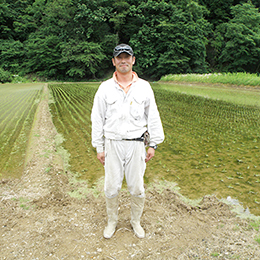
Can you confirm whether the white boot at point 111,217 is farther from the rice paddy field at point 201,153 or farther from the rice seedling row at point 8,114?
the rice seedling row at point 8,114

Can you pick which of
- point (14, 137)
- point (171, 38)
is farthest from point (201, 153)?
point (171, 38)

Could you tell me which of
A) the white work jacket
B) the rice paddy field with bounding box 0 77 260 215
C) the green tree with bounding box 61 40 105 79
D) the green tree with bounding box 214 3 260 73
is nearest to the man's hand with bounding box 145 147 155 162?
the white work jacket

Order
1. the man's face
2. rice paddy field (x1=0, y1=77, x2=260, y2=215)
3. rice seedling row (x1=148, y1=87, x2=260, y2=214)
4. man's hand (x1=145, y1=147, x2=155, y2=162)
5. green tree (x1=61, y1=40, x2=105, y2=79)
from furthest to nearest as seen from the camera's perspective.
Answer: green tree (x1=61, y1=40, x2=105, y2=79) < rice paddy field (x1=0, y1=77, x2=260, y2=215) < rice seedling row (x1=148, y1=87, x2=260, y2=214) < man's hand (x1=145, y1=147, x2=155, y2=162) < the man's face

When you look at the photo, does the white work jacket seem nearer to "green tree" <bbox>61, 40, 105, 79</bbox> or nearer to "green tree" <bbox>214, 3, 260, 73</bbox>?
"green tree" <bbox>61, 40, 105, 79</bbox>

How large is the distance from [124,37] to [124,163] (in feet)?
102

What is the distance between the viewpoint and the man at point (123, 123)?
1994 millimetres

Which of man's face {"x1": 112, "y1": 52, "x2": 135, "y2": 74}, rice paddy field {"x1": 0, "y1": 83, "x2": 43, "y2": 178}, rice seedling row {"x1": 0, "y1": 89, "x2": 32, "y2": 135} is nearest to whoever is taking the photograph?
man's face {"x1": 112, "y1": 52, "x2": 135, "y2": 74}

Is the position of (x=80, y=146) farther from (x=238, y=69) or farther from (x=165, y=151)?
(x=238, y=69)

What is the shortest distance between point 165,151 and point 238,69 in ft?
89.9

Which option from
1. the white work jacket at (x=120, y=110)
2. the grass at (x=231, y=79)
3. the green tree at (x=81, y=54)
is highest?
the green tree at (x=81, y=54)

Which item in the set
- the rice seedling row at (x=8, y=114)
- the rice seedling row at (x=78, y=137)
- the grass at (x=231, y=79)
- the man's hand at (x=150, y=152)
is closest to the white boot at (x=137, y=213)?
the man's hand at (x=150, y=152)

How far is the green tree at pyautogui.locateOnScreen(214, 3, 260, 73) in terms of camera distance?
2505cm

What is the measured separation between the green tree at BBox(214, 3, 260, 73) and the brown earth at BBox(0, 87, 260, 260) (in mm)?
27235

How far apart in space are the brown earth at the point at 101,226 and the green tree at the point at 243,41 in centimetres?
2723
